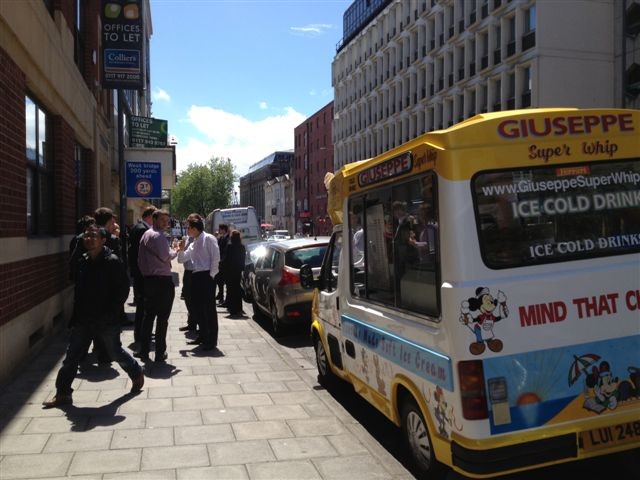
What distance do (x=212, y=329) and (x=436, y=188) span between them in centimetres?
552

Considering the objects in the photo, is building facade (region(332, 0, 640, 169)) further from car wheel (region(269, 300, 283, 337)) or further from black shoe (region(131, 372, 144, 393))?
black shoe (region(131, 372, 144, 393))

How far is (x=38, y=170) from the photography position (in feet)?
28.7

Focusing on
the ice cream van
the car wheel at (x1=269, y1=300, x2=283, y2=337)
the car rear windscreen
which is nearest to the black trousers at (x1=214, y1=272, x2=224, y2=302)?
the car wheel at (x1=269, y1=300, x2=283, y2=337)

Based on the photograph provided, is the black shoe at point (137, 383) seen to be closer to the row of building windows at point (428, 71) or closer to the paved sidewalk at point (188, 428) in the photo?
the paved sidewalk at point (188, 428)

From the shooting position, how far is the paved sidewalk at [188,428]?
13.9 feet

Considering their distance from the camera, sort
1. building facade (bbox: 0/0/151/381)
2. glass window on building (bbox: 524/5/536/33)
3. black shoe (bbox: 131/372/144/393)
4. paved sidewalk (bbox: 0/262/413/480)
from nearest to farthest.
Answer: paved sidewalk (bbox: 0/262/413/480), black shoe (bbox: 131/372/144/393), building facade (bbox: 0/0/151/381), glass window on building (bbox: 524/5/536/33)

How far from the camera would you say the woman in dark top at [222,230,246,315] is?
1183 cm

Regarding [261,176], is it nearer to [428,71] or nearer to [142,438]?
[428,71]

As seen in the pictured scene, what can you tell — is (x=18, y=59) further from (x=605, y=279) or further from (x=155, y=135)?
(x=155, y=135)

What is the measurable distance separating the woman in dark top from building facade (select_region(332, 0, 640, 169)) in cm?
2637

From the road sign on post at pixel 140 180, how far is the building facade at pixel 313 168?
181 feet

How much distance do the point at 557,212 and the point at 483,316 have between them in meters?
0.88

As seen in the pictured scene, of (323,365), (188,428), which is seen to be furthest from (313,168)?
(188,428)

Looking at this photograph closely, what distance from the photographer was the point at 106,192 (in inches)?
701
